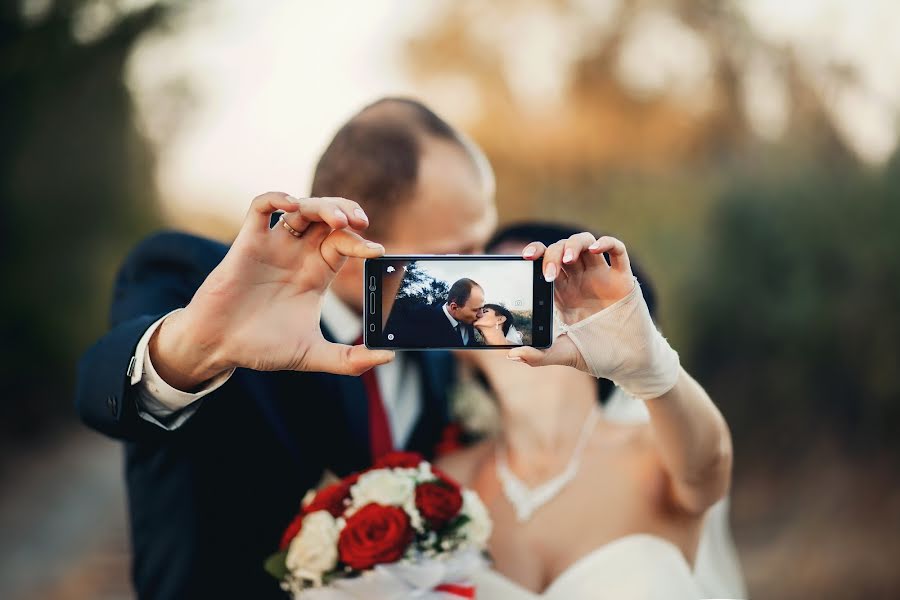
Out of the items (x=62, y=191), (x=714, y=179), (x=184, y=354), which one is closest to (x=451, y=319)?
(x=184, y=354)

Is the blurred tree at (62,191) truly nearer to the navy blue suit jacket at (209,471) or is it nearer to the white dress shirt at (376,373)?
the white dress shirt at (376,373)

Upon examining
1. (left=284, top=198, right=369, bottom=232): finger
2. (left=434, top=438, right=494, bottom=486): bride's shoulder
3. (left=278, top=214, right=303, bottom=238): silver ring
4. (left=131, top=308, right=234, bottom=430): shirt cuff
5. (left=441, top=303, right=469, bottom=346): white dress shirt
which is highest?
(left=284, top=198, right=369, bottom=232): finger

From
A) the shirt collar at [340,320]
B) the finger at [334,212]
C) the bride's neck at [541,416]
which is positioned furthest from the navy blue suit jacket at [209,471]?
the finger at [334,212]

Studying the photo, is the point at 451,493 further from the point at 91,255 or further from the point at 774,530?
the point at 91,255

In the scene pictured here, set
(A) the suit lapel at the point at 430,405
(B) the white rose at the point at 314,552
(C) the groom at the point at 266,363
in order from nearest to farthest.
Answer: (C) the groom at the point at 266,363 < (B) the white rose at the point at 314,552 < (A) the suit lapel at the point at 430,405

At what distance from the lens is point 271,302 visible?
5.30 feet

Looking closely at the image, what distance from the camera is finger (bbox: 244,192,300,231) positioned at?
4.88ft

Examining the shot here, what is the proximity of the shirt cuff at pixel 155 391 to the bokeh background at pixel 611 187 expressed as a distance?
507cm

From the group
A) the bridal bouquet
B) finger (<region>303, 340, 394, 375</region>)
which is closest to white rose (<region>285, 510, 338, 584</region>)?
the bridal bouquet

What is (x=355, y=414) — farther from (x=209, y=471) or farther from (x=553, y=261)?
(x=553, y=261)

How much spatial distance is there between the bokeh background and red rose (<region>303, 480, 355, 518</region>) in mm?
4819

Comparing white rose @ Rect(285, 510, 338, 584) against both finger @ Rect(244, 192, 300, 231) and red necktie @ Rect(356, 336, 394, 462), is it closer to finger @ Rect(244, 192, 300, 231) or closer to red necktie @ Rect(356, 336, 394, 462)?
red necktie @ Rect(356, 336, 394, 462)

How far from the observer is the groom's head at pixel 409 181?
246 cm

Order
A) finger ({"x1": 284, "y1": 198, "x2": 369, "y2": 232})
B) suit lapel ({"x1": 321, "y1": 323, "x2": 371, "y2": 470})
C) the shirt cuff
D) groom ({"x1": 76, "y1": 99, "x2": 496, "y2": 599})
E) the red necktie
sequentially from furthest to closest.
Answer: the red necktie
suit lapel ({"x1": 321, "y1": 323, "x2": 371, "y2": 470})
the shirt cuff
groom ({"x1": 76, "y1": 99, "x2": 496, "y2": 599})
finger ({"x1": 284, "y1": 198, "x2": 369, "y2": 232})
